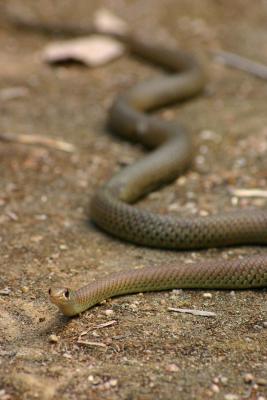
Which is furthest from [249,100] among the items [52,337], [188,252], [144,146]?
[52,337]

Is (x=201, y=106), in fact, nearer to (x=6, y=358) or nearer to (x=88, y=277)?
(x=88, y=277)

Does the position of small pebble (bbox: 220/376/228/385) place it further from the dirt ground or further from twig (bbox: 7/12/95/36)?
twig (bbox: 7/12/95/36)

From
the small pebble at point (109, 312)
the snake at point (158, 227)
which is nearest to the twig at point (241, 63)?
the snake at point (158, 227)

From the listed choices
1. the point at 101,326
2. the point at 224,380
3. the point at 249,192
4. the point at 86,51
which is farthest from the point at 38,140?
the point at 224,380

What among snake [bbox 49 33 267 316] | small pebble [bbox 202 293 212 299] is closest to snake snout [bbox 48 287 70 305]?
snake [bbox 49 33 267 316]

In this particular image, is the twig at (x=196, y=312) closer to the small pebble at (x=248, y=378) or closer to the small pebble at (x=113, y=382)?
the small pebble at (x=248, y=378)
